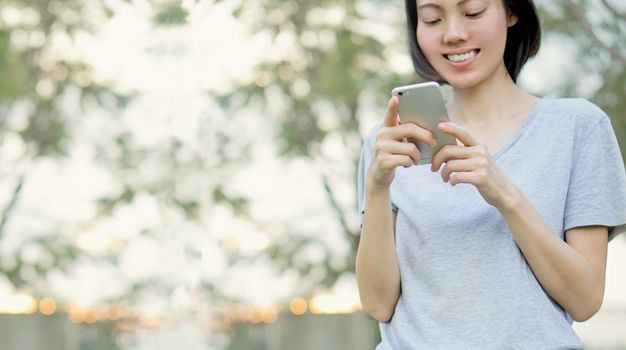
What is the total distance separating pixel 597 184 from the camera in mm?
1672

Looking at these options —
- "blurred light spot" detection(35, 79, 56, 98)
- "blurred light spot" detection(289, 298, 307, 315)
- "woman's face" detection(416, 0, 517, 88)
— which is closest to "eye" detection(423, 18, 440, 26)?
"woman's face" detection(416, 0, 517, 88)

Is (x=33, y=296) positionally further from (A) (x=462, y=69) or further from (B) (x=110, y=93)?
(A) (x=462, y=69)

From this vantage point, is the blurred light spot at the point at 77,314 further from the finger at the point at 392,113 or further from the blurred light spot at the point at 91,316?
the finger at the point at 392,113

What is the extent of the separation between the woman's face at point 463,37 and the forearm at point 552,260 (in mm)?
290

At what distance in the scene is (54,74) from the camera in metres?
8.43

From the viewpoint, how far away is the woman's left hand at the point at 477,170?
1.54 m

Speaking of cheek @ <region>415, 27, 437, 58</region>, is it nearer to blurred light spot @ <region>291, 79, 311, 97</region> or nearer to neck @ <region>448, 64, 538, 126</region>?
neck @ <region>448, 64, 538, 126</region>

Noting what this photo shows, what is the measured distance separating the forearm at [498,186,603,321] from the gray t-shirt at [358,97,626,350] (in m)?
0.03

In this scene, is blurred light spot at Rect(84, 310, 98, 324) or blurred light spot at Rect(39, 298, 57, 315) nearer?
blurred light spot at Rect(84, 310, 98, 324)

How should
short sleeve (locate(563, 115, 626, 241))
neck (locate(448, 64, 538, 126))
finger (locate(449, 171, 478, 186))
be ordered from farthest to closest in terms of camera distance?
neck (locate(448, 64, 538, 126)) → short sleeve (locate(563, 115, 626, 241)) → finger (locate(449, 171, 478, 186))

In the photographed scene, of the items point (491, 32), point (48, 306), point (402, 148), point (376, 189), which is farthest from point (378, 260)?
point (48, 306)

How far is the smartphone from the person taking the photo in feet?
5.09

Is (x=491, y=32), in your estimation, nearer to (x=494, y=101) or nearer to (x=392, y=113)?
(x=494, y=101)

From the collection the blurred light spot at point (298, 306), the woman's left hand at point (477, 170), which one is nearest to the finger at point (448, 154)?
the woman's left hand at point (477, 170)
